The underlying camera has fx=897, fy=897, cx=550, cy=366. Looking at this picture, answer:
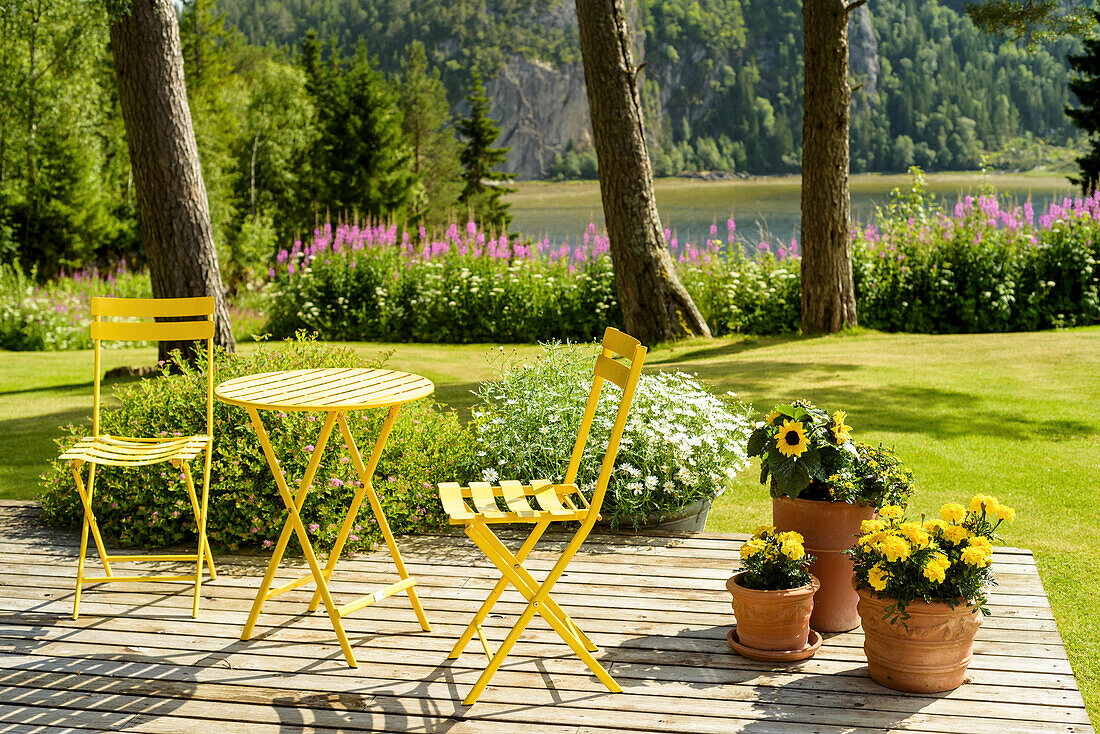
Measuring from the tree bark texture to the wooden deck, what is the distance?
20.2 feet

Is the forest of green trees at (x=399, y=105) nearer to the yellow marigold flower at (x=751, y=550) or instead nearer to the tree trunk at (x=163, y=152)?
the tree trunk at (x=163, y=152)

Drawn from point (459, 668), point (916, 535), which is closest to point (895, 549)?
point (916, 535)

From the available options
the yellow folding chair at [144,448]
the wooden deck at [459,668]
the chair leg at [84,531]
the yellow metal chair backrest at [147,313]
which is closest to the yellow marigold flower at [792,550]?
the wooden deck at [459,668]

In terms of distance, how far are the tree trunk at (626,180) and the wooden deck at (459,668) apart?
5927 millimetres

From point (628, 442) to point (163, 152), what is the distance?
4686 millimetres

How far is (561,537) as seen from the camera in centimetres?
396

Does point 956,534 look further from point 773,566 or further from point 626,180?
point 626,180

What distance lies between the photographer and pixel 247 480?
3.83 meters

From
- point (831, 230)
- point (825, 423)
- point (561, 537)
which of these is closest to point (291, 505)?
point (561, 537)

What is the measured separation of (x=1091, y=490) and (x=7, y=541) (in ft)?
17.8

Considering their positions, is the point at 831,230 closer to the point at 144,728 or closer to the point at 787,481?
the point at 787,481

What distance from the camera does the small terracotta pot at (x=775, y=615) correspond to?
106 inches

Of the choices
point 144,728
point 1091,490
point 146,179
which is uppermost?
point 146,179

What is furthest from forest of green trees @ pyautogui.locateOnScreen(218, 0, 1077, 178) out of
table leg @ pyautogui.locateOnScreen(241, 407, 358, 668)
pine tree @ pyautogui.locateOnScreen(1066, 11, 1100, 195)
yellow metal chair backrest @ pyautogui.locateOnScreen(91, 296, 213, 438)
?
table leg @ pyautogui.locateOnScreen(241, 407, 358, 668)
